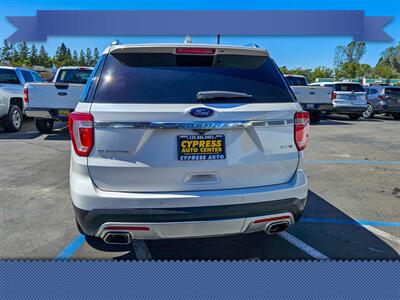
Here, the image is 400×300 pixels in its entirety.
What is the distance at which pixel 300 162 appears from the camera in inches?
107

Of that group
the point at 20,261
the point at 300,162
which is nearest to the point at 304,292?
the point at 300,162

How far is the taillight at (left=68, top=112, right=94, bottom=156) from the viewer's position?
7.75ft

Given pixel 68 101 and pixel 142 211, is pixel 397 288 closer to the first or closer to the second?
pixel 142 211

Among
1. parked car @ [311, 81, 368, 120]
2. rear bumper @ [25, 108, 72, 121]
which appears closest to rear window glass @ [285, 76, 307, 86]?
parked car @ [311, 81, 368, 120]

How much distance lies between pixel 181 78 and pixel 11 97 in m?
9.35

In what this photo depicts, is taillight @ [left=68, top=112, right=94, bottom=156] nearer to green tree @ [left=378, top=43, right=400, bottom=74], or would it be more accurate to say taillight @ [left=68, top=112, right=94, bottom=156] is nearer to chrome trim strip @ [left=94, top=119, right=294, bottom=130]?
Answer: chrome trim strip @ [left=94, top=119, right=294, bottom=130]

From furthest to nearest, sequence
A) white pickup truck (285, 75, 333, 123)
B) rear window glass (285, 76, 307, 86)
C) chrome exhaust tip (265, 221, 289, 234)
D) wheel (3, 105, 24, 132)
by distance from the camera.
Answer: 1. rear window glass (285, 76, 307, 86)
2. white pickup truck (285, 75, 333, 123)
3. wheel (3, 105, 24, 132)
4. chrome exhaust tip (265, 221, 289, 234)

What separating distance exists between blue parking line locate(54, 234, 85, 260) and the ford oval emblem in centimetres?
184

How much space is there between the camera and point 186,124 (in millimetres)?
2346

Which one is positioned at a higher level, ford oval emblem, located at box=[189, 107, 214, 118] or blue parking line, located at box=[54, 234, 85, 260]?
ford oval emblem, located at box=[189, 107, 214, 118]

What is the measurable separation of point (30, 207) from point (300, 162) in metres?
3.34

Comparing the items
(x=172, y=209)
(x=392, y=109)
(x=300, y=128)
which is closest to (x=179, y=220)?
(x=172, y=209)

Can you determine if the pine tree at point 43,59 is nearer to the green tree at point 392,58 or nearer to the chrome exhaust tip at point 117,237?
the chrome exhaust tip at point 117,237

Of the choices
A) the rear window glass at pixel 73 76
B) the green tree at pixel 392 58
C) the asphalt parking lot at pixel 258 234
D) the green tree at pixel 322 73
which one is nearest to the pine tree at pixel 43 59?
the green tree at pixel 322 73
